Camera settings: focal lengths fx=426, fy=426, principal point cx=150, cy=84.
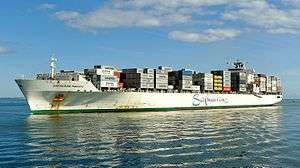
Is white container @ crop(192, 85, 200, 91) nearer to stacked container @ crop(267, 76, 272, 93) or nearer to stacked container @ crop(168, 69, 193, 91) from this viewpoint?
stacked container @ crop(168, 69, 193, 91)

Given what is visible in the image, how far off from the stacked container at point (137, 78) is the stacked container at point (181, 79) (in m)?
10.5

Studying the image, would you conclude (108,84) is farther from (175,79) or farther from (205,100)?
(205,100)

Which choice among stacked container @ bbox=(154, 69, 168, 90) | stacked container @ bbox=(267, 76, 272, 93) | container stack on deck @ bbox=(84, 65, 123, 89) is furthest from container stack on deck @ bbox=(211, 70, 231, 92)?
container stack on deck @ bbox=(84, 65, 123, 89)

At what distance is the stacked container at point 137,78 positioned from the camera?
8425cm

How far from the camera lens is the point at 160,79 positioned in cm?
8962

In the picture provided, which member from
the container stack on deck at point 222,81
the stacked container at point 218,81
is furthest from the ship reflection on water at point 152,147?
the container stack on deck at point 222,81

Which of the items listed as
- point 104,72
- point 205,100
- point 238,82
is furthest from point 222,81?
point 104,72

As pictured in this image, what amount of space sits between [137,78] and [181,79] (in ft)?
47.7

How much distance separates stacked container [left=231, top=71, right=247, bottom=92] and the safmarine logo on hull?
8925 millimetres

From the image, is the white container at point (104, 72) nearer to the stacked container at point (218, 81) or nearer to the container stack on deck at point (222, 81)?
the stacked container at point (218, 81)

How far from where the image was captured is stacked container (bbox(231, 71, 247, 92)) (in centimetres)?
11464

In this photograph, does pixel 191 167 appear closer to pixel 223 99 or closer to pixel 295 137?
pixel 295 137

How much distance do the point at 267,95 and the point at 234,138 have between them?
92.0 meters

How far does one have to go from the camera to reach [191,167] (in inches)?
1007
